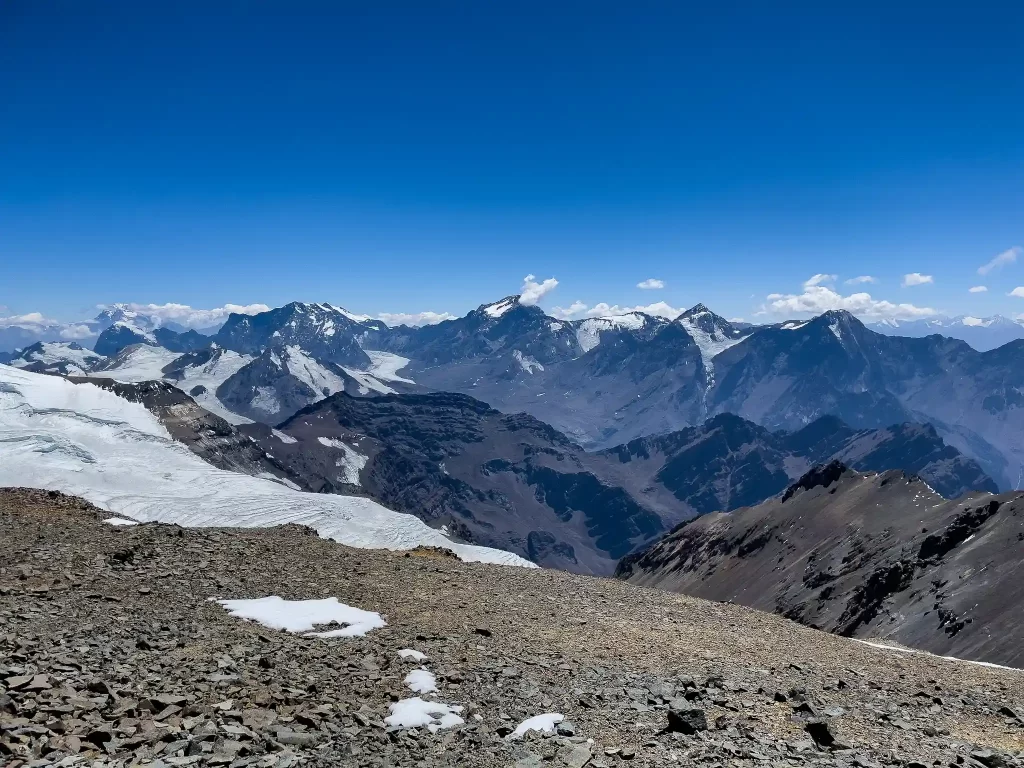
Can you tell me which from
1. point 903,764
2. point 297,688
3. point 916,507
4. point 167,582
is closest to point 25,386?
point 167,582

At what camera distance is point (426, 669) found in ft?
58.0

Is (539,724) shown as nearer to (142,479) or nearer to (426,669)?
(426,669)

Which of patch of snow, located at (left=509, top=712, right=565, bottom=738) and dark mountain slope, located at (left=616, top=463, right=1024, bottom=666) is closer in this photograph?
patch of snow, located at (left=509, top=712, right=565, bottom=738)

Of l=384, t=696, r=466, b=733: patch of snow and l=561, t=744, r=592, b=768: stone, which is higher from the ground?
l=384, t=696, r=466, b=733: patch of snow

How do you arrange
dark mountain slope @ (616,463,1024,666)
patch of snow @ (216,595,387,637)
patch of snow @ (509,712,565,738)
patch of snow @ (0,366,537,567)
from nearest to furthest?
patch of snow @ (509,712,565,738)
patch of snow @ (216,595,387,637)
dark mountain slope @ (616,463,1024,666)
patch of snow @ (0,366,537,567)

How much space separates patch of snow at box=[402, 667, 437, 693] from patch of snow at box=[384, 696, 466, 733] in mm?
665

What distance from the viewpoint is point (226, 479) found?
6097 inches

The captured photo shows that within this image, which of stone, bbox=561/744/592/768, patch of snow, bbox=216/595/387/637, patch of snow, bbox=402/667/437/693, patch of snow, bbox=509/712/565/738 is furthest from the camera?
patch of snow, bbox=216/595/387/637

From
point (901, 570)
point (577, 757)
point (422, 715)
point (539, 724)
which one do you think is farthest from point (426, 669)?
point (901, 570)

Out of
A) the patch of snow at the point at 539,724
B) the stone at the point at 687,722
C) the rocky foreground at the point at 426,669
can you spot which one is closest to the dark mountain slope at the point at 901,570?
the rocky foreground at the point at 426,669

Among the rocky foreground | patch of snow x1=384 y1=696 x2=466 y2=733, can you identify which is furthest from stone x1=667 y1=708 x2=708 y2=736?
patch of snow x1=384 y1=696 x2=466 y2=733

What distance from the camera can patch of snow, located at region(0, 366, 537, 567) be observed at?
427 ft

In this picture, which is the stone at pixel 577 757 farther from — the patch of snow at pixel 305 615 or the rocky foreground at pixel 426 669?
the patch of snow at pixel 305 615

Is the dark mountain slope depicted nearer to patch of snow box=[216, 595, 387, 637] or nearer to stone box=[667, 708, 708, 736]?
stone box=[667, 708, 708, 736]
